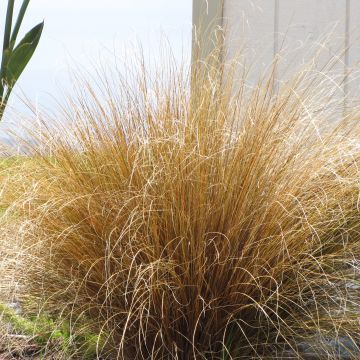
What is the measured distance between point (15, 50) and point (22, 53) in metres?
0.04

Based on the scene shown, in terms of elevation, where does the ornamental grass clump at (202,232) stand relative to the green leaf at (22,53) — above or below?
above

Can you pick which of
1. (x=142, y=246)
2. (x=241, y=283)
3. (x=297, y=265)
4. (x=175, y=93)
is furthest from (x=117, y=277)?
(x=175, y=93)

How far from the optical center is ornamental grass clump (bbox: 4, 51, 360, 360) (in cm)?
172

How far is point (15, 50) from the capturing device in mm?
3402

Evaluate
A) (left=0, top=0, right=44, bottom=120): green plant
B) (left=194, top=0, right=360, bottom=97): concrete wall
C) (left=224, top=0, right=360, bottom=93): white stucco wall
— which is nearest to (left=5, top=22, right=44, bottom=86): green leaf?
(left=0, top=0, right=44, bottom=120): green plant

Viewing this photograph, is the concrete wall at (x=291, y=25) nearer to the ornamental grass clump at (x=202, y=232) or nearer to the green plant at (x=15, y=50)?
the green plant at (x=15, y=50)

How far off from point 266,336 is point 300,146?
0.49 meters

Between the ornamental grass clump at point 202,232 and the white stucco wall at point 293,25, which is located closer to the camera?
the ornamental grass clump at point 202,232

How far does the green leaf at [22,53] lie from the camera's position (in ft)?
11.1

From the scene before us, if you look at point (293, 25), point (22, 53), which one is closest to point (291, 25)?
point (293, 25)

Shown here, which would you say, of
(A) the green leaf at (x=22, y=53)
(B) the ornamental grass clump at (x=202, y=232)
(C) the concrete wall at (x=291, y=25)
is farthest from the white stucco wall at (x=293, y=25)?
(B) the ornamental grass clump at (x=202, y=232)

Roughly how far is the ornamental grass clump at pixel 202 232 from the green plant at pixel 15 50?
151 cm

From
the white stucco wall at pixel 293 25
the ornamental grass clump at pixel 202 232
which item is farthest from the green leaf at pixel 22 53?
the ornamental grass clump at pixel 202 232

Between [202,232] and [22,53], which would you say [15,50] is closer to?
[22,53]
